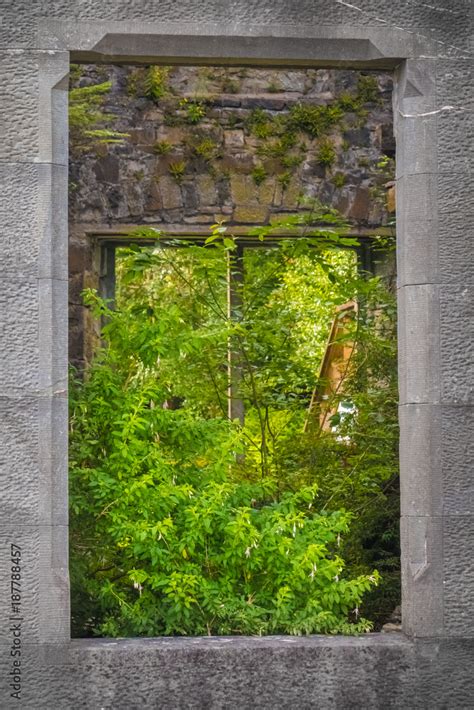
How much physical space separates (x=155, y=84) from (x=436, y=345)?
467cm

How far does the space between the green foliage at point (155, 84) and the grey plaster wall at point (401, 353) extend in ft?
13.2

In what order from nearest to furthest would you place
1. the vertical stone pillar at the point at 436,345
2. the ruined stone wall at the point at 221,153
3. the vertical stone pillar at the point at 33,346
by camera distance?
the vertical stone pillar at the point at 33,346
the vertical stone pillar at the point at 436,345
the ruined stone wall at the point at 221,153

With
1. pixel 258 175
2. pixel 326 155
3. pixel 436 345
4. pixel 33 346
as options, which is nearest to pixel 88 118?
pixel 258 175

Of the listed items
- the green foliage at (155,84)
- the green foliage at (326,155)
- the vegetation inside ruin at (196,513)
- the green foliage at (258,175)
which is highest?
the green foliage at (155,84)

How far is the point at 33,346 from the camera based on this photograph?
446cm

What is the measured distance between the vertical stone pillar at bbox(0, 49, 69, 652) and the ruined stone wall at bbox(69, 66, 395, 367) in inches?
152

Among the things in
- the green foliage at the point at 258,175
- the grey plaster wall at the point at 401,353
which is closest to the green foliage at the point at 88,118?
the green foliage at the point at 258,175

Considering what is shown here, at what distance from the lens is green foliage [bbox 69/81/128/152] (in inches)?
281

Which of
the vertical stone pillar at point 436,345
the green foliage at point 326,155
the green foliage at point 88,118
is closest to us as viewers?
the vertical stone pillar at point 436,345

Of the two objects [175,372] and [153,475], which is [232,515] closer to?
[153,475]

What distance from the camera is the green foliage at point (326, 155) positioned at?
8.69m

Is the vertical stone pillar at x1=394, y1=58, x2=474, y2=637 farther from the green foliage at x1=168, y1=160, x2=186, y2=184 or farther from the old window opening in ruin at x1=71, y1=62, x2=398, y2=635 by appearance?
the green foliage at x1=168, y1=160, x2=186, y2=184

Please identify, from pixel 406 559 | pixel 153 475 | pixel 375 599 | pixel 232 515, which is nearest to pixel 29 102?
pixel 153 475

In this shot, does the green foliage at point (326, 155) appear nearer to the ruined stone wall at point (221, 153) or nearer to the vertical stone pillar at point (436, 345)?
the ruined stone wall at point (221, 153)
